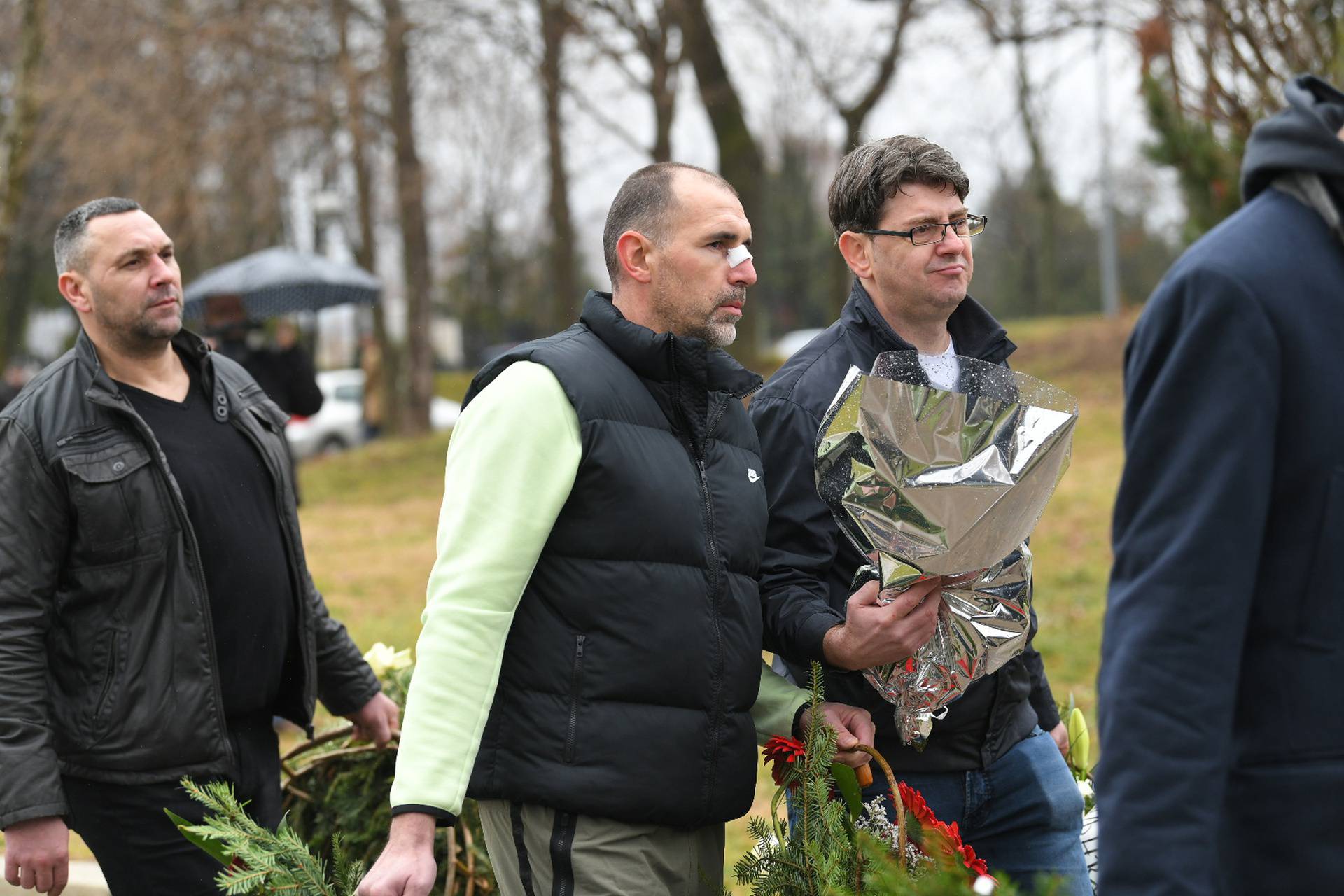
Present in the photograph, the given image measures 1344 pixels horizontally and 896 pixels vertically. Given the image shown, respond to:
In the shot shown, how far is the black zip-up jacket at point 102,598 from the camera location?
333cm

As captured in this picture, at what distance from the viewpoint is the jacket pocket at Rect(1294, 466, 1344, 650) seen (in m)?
1.71

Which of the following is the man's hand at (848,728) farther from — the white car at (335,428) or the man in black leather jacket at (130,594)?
the white car at (335,428)

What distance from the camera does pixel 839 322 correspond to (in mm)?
3131

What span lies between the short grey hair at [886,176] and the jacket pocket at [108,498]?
5.82ft

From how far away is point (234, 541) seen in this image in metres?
3.60

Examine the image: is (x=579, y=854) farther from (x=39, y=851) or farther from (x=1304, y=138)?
(x=1304, y=138)

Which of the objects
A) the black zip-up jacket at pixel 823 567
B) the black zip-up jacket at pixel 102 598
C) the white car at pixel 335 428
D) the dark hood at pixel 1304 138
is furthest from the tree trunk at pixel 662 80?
the dark hood at pixel 1304 138

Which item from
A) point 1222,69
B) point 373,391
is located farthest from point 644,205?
point 373,391

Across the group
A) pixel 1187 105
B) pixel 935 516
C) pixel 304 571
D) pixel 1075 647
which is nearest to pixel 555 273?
pixel 1187 105

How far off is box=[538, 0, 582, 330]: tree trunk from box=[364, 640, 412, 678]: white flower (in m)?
13.3

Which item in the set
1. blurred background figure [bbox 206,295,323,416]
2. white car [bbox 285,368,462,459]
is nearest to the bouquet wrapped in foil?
blurred background figure [bbox 206,295,323,416]

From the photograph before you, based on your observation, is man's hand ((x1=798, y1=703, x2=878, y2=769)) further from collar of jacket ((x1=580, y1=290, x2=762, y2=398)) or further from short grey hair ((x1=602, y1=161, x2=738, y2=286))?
short grey hair ((x1=602, y1=161, x2=738, y2=286))

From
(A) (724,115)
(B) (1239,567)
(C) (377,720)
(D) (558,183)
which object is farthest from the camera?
(D) (558,183)

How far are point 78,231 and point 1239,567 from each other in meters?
3.16
